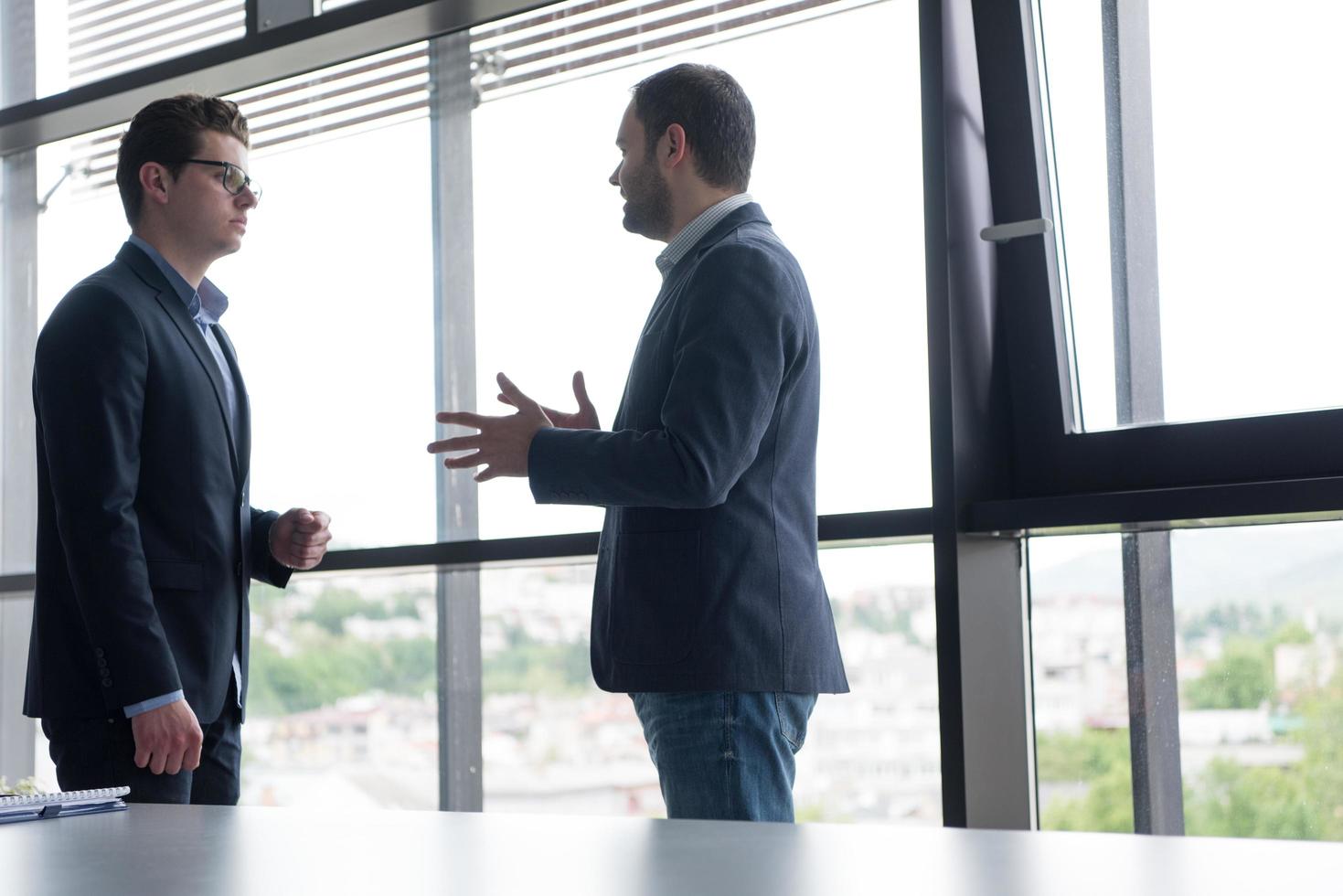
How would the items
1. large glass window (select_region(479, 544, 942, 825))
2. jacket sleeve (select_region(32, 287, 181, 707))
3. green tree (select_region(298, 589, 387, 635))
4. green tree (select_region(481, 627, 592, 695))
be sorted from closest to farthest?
1. jacket sleeve (select_region(32, 287, 181, 707))
2. large glass window (select_region(479, 544, 942, 825))
3. green tree (select_region(481, 627, 592, 695))
4. green tree (select_region(298, 589, 387, 635))

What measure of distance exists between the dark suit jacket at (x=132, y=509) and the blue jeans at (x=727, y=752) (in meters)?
0.74

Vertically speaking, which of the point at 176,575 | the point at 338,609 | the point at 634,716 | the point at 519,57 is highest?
the point at 519,57

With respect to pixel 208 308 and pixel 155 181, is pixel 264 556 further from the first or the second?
pixel 155 181

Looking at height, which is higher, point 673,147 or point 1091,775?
point 673,147

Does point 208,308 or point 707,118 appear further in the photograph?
point 208,308

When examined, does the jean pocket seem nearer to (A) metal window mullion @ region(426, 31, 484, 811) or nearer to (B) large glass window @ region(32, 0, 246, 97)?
(A) metal window mullion @ region(426, 31, 484, 811)

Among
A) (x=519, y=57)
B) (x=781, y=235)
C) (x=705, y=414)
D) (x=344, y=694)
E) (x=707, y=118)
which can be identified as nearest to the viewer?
(x=705, y=414)

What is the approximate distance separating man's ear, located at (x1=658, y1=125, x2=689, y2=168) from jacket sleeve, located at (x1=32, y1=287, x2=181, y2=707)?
2.75 feet

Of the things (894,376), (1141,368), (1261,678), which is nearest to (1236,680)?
(1261,678)

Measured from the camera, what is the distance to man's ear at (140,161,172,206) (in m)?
2.27

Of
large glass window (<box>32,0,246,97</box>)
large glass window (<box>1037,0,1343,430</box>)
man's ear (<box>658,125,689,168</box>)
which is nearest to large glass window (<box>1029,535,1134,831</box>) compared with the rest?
large glass window (<box>1037,0,1343,430</box>)

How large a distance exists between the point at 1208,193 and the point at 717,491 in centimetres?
106

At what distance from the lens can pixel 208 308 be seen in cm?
231

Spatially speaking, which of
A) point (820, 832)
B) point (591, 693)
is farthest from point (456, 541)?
point (820, 832)
